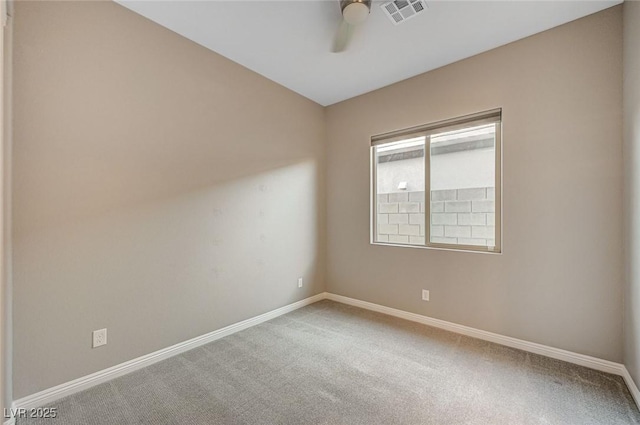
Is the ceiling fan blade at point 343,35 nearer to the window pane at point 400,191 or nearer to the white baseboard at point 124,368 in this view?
the window pane at point 400,191

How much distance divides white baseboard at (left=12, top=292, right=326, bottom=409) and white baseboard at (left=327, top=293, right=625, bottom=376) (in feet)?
4.58

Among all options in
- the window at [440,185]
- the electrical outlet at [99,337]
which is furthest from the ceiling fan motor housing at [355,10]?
the electrical outlet at [99,337]

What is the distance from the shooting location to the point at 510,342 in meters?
2.41

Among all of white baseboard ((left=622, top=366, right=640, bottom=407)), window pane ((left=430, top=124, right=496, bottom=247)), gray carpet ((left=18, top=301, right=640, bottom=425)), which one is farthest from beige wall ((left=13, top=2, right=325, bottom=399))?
white baseboard ((left=622, top=366, right=640, bottom=407))

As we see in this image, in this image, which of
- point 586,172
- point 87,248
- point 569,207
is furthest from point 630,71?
point 87,248

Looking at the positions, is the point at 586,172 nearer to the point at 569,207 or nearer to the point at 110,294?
the point at 569,207

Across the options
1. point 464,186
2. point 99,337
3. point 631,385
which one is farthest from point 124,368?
point 631,385

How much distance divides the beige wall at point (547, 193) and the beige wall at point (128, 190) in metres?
1.84

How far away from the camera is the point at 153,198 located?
217cm

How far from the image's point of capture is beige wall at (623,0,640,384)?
1726 mm

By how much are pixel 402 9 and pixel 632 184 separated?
6.50 feet

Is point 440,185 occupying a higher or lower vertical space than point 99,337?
higher

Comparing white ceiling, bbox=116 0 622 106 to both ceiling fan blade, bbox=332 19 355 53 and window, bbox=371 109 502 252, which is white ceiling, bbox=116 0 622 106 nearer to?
ceiling fan blade, bbox=332 19 355 53

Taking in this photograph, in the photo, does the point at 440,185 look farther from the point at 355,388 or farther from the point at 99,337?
the point at 99,337
